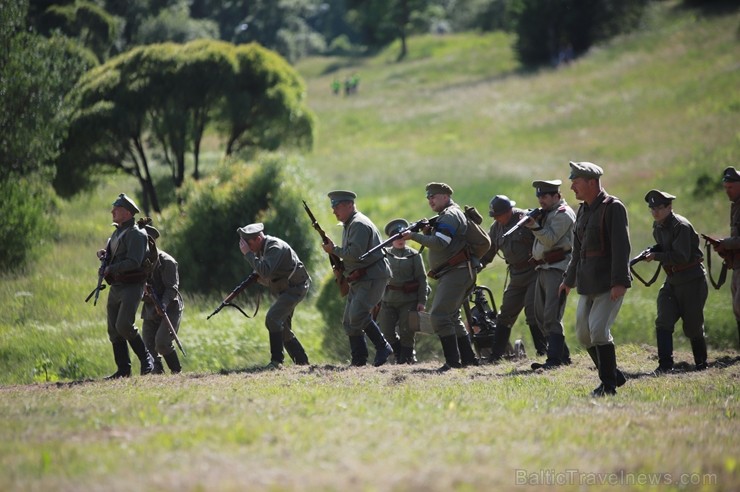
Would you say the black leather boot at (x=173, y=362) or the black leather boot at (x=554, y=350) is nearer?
the black leather boot at (x=554, y=350)

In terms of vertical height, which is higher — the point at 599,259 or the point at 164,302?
the point at 599,259

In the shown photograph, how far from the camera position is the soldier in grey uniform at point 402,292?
15.7 metres

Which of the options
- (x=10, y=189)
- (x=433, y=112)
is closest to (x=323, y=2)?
(x=433, y=112)

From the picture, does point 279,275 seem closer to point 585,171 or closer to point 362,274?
point 362,274

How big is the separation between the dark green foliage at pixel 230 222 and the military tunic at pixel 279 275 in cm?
1180

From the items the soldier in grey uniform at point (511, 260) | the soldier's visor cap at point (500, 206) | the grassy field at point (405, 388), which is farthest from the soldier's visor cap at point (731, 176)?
the soldier's visor cap at point (500, 206)

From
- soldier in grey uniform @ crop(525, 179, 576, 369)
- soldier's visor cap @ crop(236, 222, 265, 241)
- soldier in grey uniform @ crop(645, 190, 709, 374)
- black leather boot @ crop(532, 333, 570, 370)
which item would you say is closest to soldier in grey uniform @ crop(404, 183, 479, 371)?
soldier in grey uniform @ crop(525, 179, 576, 369)

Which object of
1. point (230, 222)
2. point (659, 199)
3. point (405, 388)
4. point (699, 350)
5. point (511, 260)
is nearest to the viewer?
point (405, 388)

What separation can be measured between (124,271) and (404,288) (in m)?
4.09

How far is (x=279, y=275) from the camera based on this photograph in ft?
48.0

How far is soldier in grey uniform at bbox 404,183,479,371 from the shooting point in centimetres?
1357

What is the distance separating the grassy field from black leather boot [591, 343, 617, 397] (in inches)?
7.4

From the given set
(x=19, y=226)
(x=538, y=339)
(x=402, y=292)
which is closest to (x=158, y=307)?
(x=402, y=292)

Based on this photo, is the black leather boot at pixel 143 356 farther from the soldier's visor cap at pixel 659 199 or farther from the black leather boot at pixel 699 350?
the black leather boot at pixel 699 350
